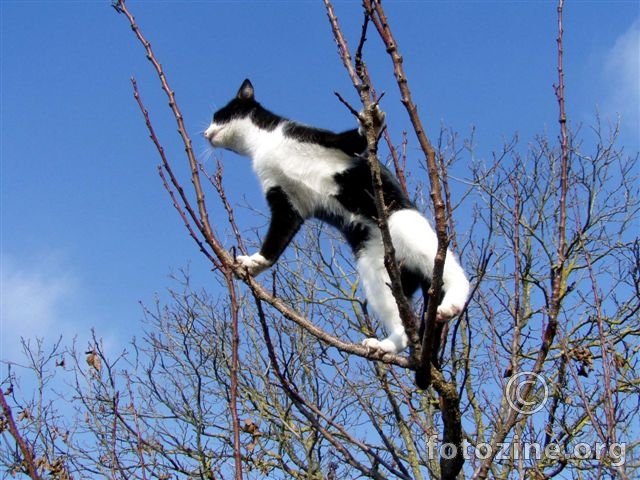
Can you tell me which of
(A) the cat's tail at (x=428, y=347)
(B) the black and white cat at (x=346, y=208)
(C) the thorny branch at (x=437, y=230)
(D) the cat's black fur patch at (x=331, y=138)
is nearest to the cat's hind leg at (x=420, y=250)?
(B) the black and white cat at (x=346, y=208)

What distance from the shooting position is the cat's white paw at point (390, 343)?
10.2 feet

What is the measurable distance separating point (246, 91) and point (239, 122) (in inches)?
12.6

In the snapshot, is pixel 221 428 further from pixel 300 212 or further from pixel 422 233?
pixel 422 233

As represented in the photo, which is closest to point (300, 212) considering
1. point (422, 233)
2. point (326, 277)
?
point (422, 233)

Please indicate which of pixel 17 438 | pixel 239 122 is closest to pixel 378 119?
pixel 17 438

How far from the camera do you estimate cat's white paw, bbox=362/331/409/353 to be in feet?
10.2

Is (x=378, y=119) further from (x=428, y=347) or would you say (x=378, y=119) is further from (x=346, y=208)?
(x=346, y=208)

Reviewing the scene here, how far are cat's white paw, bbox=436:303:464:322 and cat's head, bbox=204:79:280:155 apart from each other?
229cm

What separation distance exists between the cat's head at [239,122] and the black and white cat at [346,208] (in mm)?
17

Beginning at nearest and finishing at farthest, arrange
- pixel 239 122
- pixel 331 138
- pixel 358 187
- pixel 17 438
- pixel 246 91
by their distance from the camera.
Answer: pixel 17 438
pixel 358 187
pixel 331 138
pixel 239 122
pixel 246 91

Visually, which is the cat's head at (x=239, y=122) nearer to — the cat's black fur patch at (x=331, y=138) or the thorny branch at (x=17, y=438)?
the cat's black fur patch at (x=331, y=138)

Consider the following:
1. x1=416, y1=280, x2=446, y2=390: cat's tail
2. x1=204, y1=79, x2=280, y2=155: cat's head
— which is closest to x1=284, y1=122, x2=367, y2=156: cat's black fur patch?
x1=204, y1=79, x2=280, y2=155: cat's head

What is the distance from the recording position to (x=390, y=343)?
3281 millimetres

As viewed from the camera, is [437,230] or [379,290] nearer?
[437,230]
